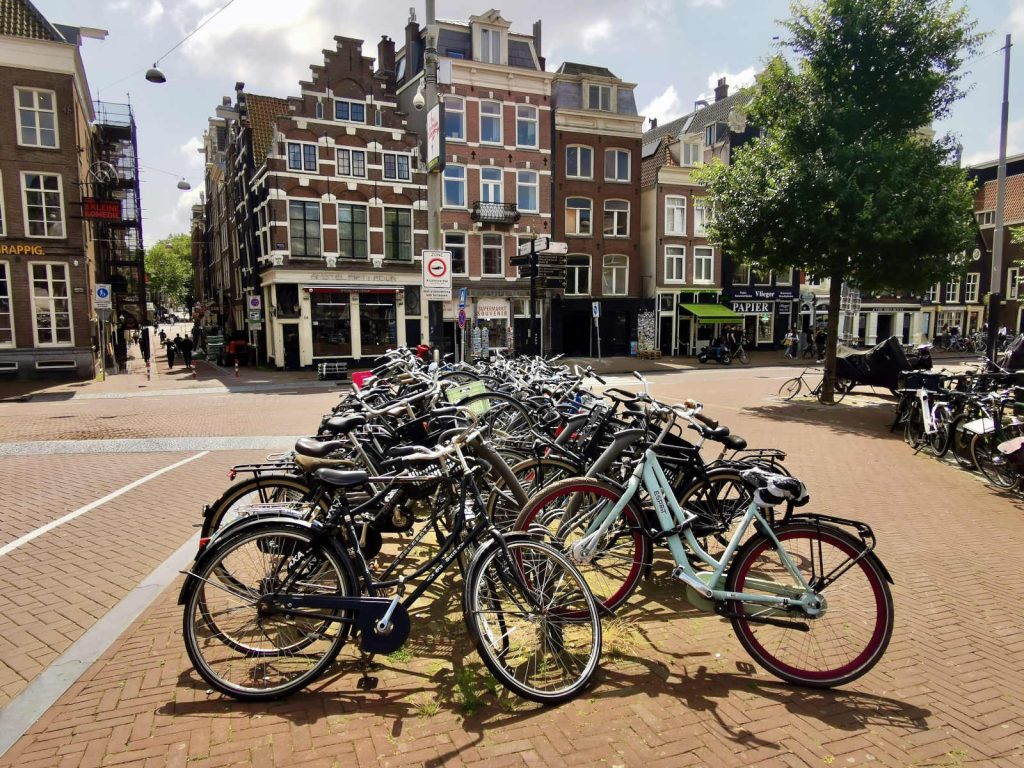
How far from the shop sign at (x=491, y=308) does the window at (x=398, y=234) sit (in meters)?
3.90

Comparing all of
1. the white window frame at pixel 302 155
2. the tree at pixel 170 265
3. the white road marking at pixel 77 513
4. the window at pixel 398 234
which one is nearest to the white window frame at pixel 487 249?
the window at pixel 398 234

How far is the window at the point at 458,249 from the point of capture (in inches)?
1163

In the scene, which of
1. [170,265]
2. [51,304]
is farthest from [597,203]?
[170,265]

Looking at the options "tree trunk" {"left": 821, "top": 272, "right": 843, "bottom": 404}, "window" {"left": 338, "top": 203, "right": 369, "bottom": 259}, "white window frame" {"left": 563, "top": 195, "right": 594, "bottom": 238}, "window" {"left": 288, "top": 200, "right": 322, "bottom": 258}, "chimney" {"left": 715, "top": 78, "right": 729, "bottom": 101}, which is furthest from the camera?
"chimney" {"left": 715, "top": 78, "right": 729, "bottom": 101}

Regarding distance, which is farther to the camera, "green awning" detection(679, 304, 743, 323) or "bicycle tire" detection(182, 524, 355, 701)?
"green awning" detection(679, 304, 743, 323)

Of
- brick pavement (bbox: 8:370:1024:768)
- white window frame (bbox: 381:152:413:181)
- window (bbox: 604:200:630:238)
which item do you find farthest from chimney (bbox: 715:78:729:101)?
brick pavement (bbox: 8:370:1024:768)

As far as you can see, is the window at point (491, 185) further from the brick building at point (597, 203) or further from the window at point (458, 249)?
the brick building at point (597, 203)

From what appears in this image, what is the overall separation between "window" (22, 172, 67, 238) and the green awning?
27.8 m

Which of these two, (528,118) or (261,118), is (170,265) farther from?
(528,118)

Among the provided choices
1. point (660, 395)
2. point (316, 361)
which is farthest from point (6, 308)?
point (660, 395)

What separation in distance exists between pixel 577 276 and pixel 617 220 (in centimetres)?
374

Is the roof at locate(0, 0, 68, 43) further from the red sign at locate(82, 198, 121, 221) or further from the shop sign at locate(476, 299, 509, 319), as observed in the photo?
the shop sign at locate(476, 299, 509, 319)

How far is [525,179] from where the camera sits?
30.7m

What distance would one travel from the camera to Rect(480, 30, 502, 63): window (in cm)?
2961
